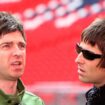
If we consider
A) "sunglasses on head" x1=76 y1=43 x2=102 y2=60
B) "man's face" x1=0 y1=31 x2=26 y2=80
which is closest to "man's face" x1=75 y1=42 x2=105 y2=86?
"sunglasses on head" x1=76 y1=43 x2=102 y2=60

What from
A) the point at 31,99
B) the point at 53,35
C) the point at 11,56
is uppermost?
the point at 53,35

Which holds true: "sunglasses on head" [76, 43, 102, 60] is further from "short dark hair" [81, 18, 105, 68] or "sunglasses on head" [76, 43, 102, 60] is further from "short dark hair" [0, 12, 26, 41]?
"short dark hair" [0, 12, 26, 41]

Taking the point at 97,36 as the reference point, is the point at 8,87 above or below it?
below

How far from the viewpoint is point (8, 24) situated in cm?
331

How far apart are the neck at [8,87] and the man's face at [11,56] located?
30mm

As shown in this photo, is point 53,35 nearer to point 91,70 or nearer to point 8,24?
point 8,24

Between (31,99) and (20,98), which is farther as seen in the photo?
(31,99)

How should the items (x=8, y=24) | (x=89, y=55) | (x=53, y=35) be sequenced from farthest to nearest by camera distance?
(x=53, y=35), (x=8, y=24), (x=89, y=55)

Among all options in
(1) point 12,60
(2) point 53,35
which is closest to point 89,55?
(1) point 12,60

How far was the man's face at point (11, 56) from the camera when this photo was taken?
323cm

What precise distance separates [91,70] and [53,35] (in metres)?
4.12

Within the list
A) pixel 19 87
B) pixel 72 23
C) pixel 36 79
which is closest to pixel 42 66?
pixel 36 79

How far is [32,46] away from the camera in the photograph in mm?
7301

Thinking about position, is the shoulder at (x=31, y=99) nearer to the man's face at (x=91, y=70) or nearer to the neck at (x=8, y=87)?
the neck at (x=8, y=87)
